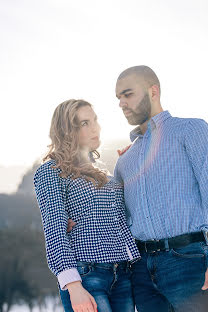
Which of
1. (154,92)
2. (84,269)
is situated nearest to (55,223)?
(84,269)

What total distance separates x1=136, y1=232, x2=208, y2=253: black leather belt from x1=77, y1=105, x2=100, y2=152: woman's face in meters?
1.08

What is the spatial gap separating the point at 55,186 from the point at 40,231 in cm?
4327

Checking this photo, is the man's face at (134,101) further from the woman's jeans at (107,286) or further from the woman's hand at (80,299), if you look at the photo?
the woman's hand at (80,299)

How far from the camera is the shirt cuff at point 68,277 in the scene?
8.41ft

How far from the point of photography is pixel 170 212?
10.1 ft

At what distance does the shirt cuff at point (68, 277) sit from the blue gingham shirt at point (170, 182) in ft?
2.78

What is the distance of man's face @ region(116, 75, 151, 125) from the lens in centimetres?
373

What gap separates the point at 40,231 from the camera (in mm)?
44500

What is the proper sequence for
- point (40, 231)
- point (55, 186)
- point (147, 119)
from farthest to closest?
point (40, 231), point (147, 119), point (55, 186)

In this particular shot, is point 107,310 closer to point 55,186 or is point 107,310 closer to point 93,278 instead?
point 93,278

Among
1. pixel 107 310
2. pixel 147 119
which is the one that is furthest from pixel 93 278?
pixel 147 119

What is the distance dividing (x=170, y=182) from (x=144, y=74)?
133cm

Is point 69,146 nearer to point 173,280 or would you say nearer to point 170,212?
point 170,212

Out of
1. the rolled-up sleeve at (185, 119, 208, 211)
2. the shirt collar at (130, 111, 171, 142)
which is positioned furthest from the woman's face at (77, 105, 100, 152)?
the rolled-up sleeve at (185, 119, 208, 211)
